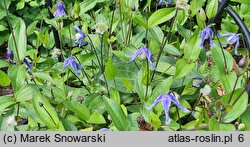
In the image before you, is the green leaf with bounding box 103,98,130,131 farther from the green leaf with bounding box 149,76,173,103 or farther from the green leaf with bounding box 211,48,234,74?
the green leaf with bounding box 211,48,234,74

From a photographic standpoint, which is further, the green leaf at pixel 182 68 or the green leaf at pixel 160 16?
Answer: the green leaf at pixel 160 16

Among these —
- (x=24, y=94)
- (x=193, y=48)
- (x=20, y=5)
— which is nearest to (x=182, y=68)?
(x=193, y=48)

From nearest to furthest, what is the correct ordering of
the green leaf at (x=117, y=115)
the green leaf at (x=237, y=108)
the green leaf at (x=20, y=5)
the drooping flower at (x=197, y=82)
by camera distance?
the green leaf at (x=237, y=108) < the green leaf at (x=117, y=115) < the drooping flower at (x=197, y=82) < the green leaf at (x=20, y=5)

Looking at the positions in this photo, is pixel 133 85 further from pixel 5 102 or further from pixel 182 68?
pixel 5 102

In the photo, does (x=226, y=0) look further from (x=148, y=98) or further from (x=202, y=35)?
(x=148, y=98)

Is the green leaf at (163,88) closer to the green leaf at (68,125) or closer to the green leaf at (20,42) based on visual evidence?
the green leaf at (68,125)

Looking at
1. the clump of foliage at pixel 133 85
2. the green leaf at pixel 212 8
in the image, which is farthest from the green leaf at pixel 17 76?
the green leaf at pixel 212 8

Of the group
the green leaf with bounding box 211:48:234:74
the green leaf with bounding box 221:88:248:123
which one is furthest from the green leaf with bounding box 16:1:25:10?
the green leaf with bounding box 221:88:248:123
